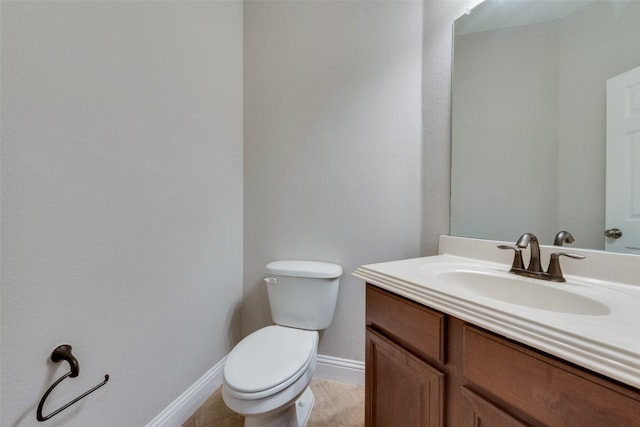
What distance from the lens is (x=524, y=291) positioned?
788 millimetres

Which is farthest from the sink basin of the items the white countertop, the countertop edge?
the countertop edge

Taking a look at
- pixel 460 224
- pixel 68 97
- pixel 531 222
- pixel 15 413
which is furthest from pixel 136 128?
pixel 531 222

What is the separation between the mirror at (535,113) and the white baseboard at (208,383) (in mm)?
998

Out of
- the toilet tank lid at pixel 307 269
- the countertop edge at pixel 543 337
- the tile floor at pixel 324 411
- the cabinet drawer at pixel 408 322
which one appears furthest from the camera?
the toilet tank lid at pixel 307 269

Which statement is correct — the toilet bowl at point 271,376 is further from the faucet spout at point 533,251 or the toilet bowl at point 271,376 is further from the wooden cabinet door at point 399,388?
the faucet spout at point 533,251

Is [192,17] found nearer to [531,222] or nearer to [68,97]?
[68,97]

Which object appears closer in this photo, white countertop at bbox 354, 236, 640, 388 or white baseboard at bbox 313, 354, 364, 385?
white countertop at bbox 354, 236, 640, 388

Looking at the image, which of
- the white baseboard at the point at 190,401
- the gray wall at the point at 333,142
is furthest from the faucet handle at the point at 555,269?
the white baseboard at the point at 190,401

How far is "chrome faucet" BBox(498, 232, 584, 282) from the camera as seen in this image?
0.77m

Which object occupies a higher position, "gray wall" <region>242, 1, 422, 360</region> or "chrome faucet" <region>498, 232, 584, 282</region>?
"gray wall" <region>242, 1, 422, 360</region>

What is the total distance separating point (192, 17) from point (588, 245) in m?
1.92

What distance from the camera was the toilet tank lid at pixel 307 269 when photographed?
129cm

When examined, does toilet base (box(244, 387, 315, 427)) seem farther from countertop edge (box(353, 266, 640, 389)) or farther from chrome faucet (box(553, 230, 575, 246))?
chrome faucet (box(553, 230, 575, 246))

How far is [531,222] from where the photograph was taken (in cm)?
95
